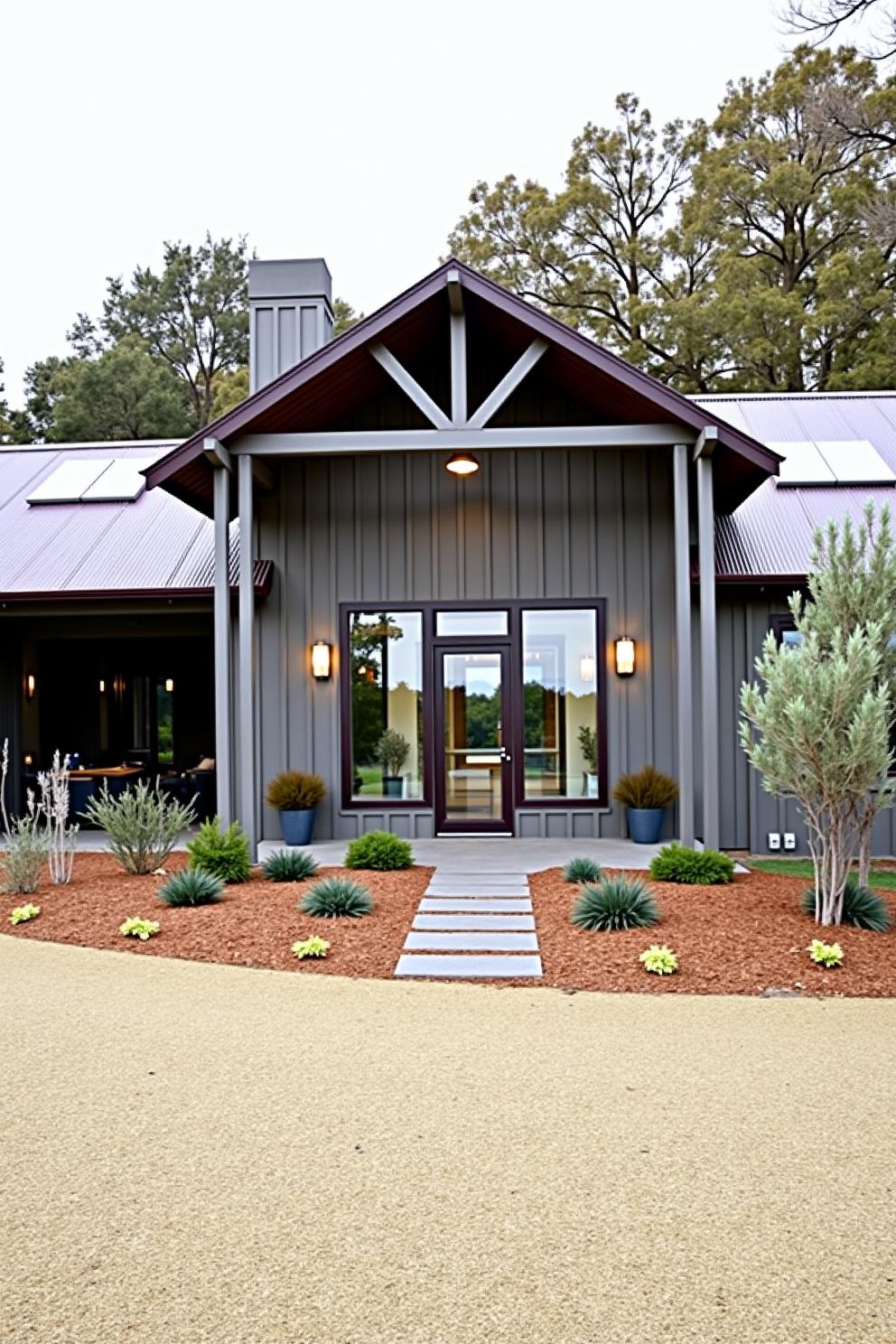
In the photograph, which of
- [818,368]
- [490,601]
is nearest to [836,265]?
[818,368]

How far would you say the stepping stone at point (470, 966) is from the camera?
18.9 ft

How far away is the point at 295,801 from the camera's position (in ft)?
32.2

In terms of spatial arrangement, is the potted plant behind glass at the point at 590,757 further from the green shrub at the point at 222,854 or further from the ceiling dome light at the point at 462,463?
the green shrub at the point at 222,854

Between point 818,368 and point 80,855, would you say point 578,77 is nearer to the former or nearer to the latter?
point 818,368

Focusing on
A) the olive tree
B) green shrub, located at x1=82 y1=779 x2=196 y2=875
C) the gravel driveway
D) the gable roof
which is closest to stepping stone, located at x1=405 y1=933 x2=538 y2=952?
the gravel driveway

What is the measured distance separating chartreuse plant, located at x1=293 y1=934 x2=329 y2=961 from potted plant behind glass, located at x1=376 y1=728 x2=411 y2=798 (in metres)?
4.25

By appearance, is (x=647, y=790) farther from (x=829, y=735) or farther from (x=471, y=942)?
(x=471, y=942)

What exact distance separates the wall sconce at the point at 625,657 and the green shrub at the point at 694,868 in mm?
2547

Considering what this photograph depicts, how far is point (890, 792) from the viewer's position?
22.0 ft

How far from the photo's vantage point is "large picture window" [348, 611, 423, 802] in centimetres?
1032

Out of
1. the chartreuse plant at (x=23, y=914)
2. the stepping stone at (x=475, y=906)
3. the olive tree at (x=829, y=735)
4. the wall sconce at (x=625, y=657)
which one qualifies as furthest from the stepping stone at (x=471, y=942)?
the wall sconce at (x=625, y=657)

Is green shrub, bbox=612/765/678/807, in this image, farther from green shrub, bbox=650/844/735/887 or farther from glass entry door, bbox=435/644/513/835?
green shrub, bbox=650/844/735/887

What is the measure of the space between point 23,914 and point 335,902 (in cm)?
213

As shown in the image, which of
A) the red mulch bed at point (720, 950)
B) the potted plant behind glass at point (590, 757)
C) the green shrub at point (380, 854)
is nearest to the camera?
the red mulch bed at point (720, 950)
